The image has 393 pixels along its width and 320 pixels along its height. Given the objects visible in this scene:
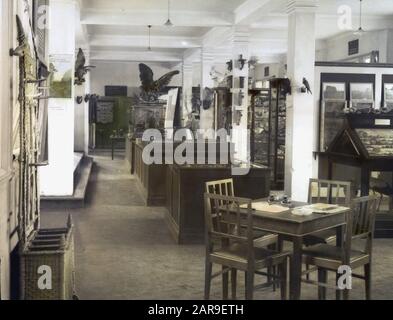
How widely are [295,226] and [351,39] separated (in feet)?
38.0

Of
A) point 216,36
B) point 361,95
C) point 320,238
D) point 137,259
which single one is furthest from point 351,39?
point 320,238

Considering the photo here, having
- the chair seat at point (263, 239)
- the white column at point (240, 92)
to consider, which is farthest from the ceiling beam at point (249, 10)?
the chair seat at point (263, 239)

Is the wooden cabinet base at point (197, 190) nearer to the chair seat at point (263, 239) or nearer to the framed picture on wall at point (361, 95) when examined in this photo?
the chair seat at point (263, 239)

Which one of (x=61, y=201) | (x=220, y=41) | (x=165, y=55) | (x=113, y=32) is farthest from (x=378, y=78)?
(x=165, y=55)

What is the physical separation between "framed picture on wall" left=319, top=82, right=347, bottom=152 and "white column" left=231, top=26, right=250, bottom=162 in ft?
7.52

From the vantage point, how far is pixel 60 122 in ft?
29.9

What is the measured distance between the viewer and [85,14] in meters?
12.2

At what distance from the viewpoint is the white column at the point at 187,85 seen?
20.2 m

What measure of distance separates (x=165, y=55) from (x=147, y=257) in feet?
49.3

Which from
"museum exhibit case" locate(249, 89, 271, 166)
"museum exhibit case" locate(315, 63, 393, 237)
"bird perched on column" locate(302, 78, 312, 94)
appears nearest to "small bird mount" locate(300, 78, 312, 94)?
"bird perched on column" locate(302, 78, 312, 94)

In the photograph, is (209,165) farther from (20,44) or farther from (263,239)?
(20,44)

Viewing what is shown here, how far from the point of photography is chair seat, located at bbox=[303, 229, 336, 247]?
502 cm

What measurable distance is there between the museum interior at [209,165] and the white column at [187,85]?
132cm

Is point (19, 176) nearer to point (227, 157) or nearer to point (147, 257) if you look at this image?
point (147, 257)
